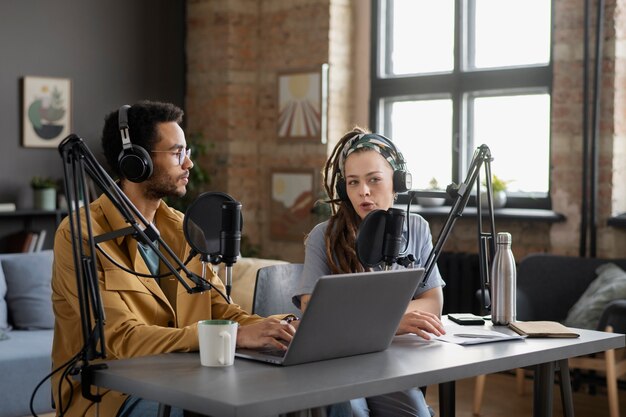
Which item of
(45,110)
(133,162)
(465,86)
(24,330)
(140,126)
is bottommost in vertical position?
(24,330)

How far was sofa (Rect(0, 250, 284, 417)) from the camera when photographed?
439 cm

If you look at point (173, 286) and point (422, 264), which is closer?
point (173, 286)

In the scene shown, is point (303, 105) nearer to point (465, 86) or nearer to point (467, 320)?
point (465, 86)

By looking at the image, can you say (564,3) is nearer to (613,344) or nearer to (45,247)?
(613,344)

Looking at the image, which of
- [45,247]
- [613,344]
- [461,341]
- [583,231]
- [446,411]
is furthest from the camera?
[45,247]

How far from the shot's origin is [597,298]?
488 centimetres

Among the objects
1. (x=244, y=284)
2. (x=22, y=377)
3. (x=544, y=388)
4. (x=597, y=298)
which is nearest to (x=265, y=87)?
(x=244, y=284)

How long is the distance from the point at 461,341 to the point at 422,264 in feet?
1.96

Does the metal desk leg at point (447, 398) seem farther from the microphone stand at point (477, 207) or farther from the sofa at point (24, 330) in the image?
the sofa at point (24, 330)

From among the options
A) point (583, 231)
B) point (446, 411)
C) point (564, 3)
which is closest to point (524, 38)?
point (564, 3)

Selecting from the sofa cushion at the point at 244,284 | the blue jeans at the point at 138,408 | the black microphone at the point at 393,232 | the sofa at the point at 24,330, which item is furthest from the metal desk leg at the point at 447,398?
the sofa at the point at 24,330

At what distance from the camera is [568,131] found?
5777 mm

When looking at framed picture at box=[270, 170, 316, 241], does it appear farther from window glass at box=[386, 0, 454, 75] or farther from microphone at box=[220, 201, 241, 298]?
microphone at box=[220, 201, 241, 298]

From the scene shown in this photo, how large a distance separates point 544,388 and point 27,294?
314 centimetres
